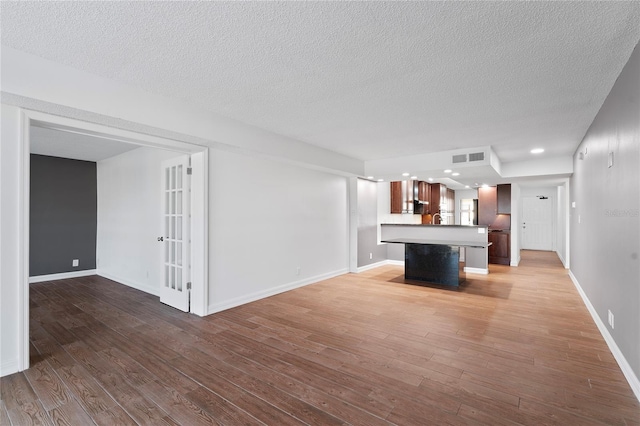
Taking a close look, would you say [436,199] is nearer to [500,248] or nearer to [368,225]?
[500,248]

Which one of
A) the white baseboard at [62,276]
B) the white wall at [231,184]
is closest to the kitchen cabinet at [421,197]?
the white wall at [231,184]

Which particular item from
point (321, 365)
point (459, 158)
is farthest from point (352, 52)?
point (459, 158)

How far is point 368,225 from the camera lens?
7160 millimetres

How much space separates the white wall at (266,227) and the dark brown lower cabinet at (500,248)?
14.4 feet

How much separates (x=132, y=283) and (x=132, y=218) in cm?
113

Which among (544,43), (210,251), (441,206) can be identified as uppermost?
(544,43)

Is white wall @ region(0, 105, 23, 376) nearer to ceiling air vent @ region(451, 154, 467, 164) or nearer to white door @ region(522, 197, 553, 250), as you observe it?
ceiling air vent @ region(451, 154, 467, 164)

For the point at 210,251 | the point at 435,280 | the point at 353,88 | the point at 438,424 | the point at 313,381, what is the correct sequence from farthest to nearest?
the point at 435,280
the point at 210,251
the point at 353,88
the point at 313,381
the point at 438,424

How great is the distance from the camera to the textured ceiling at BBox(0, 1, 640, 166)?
5.84 ft

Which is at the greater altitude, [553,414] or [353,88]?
[353,88]

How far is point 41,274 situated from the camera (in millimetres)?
5676

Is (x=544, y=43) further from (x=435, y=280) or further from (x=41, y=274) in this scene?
(x=41, y=274)

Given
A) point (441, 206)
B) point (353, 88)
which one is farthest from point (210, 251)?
point (441, 206)

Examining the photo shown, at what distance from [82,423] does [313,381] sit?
58.3 inches
